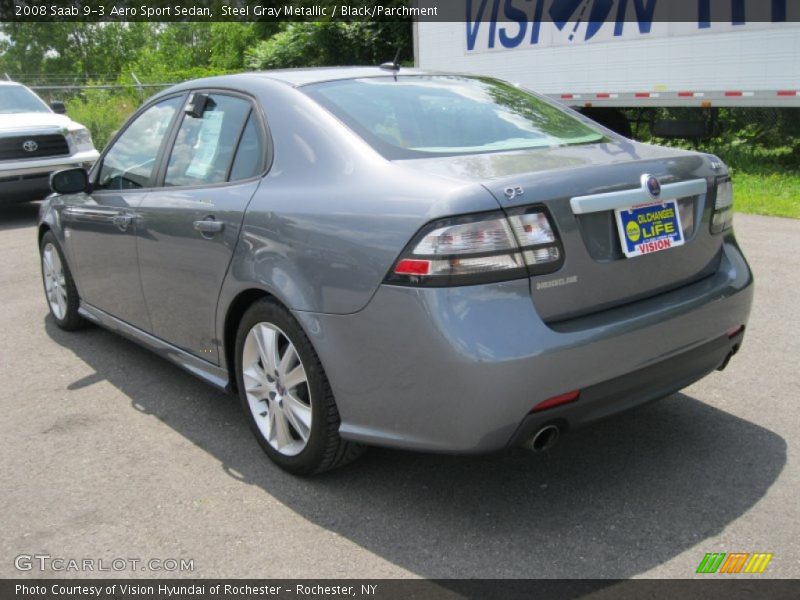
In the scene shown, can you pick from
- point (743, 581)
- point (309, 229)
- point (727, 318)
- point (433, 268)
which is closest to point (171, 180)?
point (309, 229)

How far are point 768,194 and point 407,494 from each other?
8519 millimetres

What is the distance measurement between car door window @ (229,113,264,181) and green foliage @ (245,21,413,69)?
957 inches

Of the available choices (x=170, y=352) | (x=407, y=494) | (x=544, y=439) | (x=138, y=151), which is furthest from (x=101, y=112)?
(x=544, y=439)

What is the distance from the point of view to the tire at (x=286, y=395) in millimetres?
3176

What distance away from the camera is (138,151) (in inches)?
181

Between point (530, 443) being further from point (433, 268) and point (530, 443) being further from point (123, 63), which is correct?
point (123, 63)

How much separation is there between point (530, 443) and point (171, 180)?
2.28 metres

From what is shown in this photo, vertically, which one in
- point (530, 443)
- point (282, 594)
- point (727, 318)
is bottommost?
point (282, 594)

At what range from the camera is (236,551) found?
298 cm

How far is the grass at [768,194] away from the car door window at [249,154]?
710 centimetres

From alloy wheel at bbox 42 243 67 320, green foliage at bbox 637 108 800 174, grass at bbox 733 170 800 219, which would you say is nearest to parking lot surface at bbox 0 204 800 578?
alloy wheel at bbox 42 243 67 320

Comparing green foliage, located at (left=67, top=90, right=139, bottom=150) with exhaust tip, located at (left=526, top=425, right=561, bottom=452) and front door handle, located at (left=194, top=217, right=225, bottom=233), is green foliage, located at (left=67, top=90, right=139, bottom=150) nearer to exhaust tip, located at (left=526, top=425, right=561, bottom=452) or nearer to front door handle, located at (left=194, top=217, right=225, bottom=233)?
front door handle, located at (left=194, top=217, right=225, bottom=233)

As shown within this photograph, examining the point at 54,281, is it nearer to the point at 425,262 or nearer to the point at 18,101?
the point at 425,262

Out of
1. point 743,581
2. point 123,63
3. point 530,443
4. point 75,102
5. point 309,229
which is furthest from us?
point 123,63
